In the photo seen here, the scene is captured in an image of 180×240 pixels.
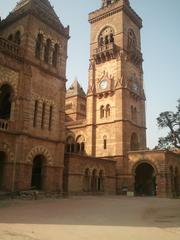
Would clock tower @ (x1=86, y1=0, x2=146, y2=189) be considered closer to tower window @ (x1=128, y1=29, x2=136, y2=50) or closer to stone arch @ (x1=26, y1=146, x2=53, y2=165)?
tower window @ (x1=128, y1=29, x2=136, y2=50)

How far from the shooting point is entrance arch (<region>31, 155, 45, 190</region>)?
2739cm

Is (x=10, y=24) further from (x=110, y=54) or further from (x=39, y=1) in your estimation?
(x=110, y=54)

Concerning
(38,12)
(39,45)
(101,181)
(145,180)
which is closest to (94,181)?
(101,181)

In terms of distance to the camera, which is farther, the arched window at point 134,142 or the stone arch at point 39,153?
the arched window at point 134,142

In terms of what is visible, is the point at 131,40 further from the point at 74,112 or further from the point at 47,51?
the point at 47,51

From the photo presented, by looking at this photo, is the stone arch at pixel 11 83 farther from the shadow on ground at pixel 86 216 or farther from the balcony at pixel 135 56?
the balcony at pixel 135 56

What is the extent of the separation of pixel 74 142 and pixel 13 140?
23.1 meters

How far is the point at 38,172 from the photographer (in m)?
28.5

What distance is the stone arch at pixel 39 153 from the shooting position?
2548 cm

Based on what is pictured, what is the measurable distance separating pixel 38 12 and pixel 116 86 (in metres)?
18.8

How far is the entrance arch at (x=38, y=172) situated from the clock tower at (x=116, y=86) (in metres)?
14.9

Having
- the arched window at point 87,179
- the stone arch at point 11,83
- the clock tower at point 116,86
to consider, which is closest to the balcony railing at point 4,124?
the stone arch at point 11,83

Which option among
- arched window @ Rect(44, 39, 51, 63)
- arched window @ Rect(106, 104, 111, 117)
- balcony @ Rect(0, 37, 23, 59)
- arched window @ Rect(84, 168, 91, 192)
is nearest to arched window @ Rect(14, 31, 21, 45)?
balcony @ Rect(0, 37, 23, 59)

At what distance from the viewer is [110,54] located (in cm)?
4656
